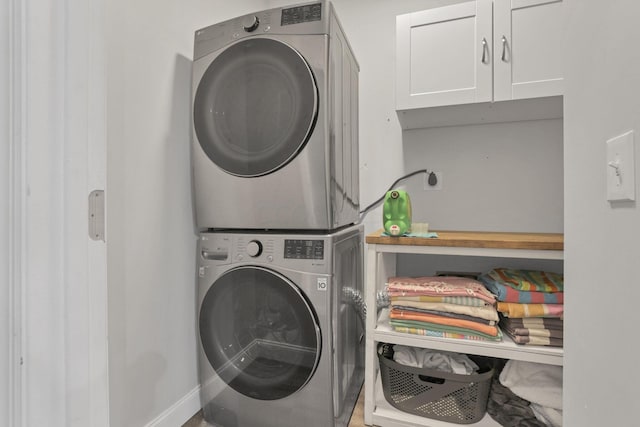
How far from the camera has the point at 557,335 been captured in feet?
3.84

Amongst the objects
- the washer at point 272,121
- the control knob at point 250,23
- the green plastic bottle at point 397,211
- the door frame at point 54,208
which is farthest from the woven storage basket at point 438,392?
the control knob at point 250,23

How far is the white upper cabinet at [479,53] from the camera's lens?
1327 millimetres

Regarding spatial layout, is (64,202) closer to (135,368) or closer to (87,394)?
(87,394)

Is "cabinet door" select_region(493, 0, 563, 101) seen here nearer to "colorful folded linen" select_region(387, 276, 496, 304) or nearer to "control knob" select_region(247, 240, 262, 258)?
"colorful folded linen" select_region(387, 276, 496, 304)

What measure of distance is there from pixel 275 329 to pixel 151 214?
2.24 ft

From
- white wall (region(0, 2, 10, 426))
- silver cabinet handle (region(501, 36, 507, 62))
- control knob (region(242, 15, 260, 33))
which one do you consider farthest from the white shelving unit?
white wall (region(0, 2, 10, 426))

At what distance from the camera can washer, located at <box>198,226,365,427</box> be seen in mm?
1220

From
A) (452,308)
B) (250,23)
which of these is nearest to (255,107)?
(250,23)

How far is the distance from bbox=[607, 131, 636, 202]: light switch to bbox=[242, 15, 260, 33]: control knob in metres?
1.24

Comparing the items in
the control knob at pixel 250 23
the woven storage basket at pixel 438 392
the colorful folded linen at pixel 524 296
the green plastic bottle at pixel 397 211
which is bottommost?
the woven storage basket at pixel 438 392

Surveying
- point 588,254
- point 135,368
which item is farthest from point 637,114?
point 135,368

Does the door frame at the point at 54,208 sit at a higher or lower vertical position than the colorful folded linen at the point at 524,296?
higher

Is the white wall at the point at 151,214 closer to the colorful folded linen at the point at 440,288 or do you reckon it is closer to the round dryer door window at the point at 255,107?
the round dryer door window at the point at 255,107

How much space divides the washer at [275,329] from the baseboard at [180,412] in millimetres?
84
